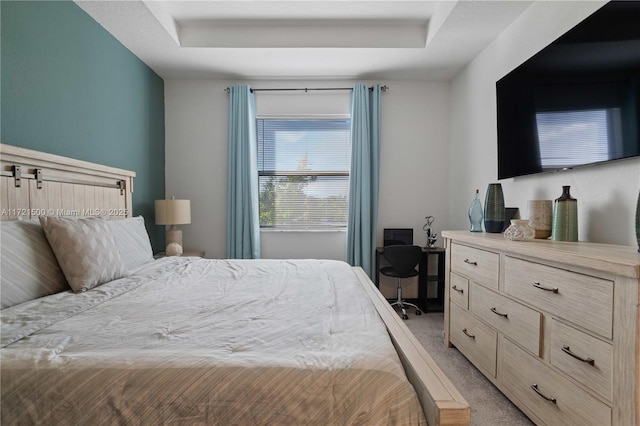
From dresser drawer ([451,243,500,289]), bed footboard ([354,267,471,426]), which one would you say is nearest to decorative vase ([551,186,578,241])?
dresser drawer ([451,243,500,289])

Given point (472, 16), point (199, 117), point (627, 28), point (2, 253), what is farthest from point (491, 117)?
point (2, 253)

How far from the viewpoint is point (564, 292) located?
4.36 ft

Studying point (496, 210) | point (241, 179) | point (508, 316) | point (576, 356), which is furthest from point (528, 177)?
point (241, 179)

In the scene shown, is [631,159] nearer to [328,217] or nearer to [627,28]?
[627,28]

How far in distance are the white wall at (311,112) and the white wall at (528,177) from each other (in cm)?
26

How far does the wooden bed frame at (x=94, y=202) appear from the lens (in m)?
0.80

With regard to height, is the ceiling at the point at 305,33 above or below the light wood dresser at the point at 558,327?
above

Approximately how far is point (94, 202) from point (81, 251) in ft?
2.98

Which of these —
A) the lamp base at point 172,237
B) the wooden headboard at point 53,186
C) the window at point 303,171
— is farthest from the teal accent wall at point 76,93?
the window at point 303,171

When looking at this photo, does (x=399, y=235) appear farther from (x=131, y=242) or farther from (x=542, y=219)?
(x=131, y=242)

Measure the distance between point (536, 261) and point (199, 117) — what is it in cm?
370

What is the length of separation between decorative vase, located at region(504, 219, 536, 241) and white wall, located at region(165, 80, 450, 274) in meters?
1.86

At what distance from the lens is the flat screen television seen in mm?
1446

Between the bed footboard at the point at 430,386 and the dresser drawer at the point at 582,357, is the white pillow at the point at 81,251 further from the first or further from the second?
the dresser drawer at the point at 582,357
